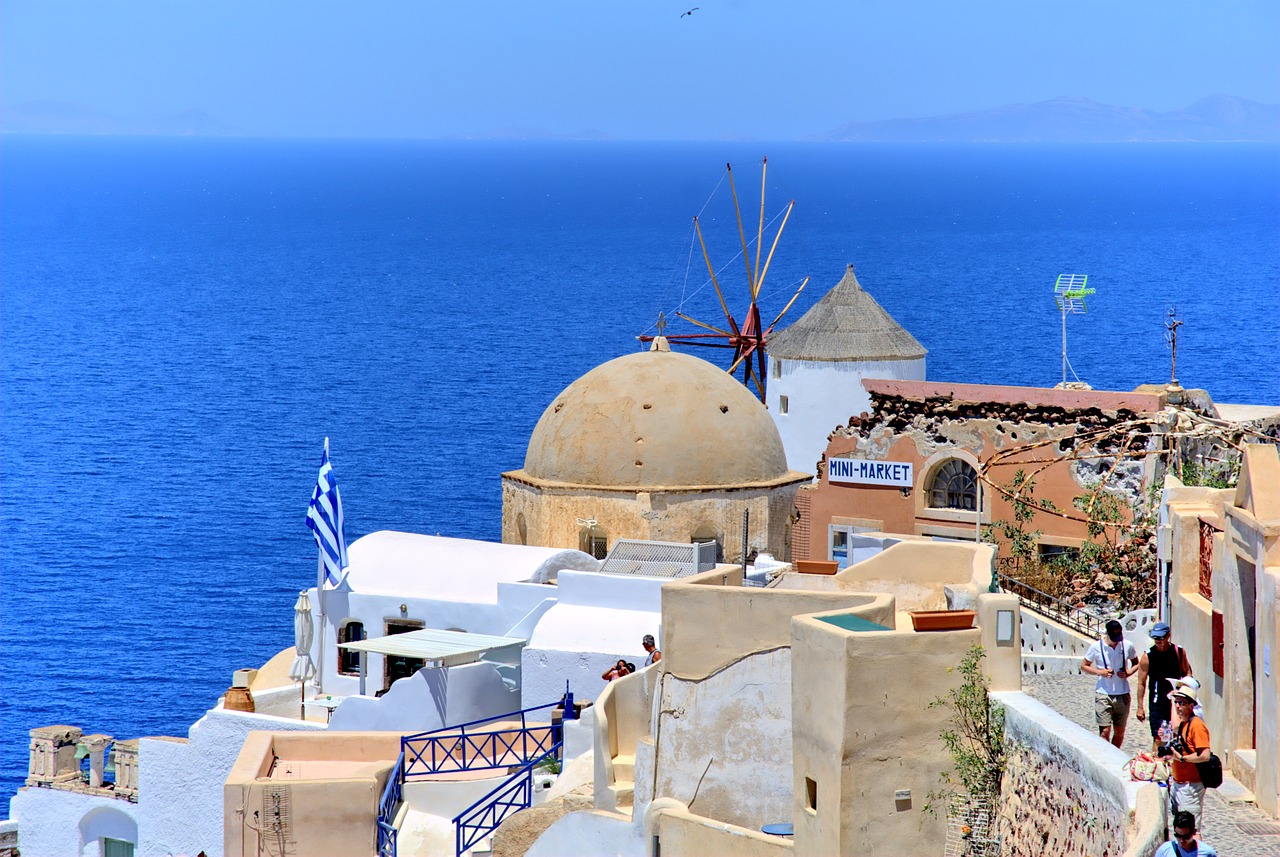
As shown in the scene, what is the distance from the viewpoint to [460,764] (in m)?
25.3

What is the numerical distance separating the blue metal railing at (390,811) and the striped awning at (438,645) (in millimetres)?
2955

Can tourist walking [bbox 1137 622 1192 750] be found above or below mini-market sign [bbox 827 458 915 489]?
below

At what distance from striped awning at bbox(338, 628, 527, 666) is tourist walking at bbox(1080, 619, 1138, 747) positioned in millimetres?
13206

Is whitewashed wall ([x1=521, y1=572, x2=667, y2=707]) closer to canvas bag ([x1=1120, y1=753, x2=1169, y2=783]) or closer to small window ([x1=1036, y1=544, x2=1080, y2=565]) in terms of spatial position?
small window ([x1=1036, y1=544, x2=1080, y2=565])

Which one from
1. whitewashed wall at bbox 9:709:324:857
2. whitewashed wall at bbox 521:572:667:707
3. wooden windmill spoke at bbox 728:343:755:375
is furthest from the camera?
wooden windmill spoke at bbox 728:343:755:375

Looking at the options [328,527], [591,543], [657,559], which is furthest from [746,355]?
[328,527]

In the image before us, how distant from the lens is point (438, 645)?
2841cm

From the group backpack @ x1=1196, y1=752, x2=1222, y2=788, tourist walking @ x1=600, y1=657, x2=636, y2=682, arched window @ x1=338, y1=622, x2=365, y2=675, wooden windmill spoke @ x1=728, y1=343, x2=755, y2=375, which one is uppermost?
wooden windmill spoke @ x1=728, y1=343, x2=755, y2=375

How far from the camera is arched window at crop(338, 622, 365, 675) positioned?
3083 cm

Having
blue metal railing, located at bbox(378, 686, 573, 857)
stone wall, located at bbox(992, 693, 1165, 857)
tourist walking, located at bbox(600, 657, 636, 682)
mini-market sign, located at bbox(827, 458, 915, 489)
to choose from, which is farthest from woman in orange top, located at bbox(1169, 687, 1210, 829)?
mini-market sign, located at bbox(827, 458, 915, 489)

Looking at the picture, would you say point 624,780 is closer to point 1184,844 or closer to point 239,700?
point 239,700

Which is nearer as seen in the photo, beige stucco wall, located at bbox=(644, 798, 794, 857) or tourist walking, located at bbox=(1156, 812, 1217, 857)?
tourist walking, located at bbox=(1156, 812, 1217, 857)

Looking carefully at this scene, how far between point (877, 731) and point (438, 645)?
12928mm

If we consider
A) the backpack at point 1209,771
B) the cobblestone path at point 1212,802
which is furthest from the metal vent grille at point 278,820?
the backpack at point 1209,771
